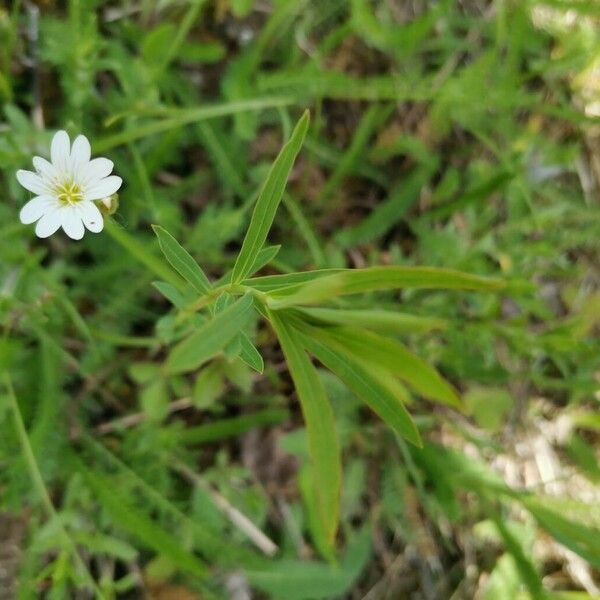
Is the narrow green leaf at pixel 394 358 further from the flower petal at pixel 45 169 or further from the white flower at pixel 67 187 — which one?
the flower petal at pixel 45 169

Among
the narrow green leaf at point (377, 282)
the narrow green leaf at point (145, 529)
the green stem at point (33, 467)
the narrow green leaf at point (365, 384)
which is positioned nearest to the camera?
the narrow green leaf at point (377, 282)

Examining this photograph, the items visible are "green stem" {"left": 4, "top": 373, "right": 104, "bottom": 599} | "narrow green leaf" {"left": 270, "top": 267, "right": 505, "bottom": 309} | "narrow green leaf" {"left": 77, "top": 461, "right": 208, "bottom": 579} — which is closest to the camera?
"narrow green leaf" {"left": 270, "top": 267, "right": 505, "bottom": 309}

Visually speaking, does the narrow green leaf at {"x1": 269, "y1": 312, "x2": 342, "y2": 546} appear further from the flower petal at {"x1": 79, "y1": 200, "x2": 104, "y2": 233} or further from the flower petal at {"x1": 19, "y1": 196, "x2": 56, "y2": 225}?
the flower petal at {"x1": 19, "y1": 196, "x2": 56, "y2": 225}

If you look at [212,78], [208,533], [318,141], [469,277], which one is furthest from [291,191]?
→ [469,277]

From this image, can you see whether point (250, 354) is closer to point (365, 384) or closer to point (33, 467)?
point (365, 384)

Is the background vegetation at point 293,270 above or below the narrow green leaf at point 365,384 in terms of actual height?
above

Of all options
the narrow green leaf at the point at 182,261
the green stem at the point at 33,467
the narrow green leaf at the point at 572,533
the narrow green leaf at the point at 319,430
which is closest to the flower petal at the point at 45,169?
the narrow green leaf at the point at 182,261

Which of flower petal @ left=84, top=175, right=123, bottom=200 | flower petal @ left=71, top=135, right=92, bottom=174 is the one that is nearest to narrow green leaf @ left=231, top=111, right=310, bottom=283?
flower petal @ left=84, top=175, right=123, bottom=200
